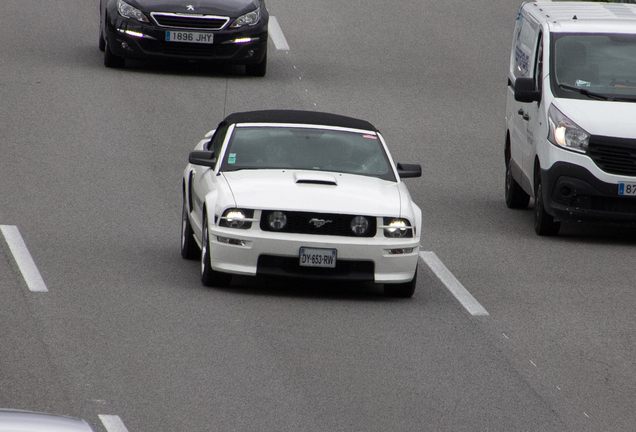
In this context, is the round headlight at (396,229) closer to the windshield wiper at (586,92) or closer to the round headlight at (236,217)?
the round headlight at (236,217)

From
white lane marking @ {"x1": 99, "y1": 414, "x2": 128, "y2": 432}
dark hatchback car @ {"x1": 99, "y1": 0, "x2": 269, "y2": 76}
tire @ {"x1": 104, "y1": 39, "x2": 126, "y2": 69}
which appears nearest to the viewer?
white lane marking @ {"x1": 99, "y1": 414, "x2": 128, "y2": 432}

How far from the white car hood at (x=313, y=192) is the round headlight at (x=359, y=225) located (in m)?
0.08

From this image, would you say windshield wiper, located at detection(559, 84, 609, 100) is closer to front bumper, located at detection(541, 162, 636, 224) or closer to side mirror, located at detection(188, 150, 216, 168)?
front bumper, located at detection(541, 162, 636, 224)

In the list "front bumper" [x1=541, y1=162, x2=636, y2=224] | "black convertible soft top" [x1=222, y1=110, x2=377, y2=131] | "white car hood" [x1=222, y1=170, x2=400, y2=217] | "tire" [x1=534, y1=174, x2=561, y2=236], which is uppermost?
"black convertible soft top" [x1=222, y1=110, x2=377, y2=131]

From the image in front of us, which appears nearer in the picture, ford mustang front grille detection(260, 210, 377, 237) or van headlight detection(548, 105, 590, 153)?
ford mustang front grille detection(260, 210, 377, 237)

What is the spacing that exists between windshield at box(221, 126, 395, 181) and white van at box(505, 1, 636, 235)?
2.84 metres

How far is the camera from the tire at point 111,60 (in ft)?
74.0

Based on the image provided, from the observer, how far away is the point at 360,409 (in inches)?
311

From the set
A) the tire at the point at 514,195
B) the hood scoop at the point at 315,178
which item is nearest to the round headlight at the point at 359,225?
the hood scoop at the point at 315,178

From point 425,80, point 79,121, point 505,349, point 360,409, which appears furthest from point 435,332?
point 425,80

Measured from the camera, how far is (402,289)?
37.3 ft

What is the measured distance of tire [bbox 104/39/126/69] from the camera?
22562 millimetres

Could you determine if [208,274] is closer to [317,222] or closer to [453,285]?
[317,222]

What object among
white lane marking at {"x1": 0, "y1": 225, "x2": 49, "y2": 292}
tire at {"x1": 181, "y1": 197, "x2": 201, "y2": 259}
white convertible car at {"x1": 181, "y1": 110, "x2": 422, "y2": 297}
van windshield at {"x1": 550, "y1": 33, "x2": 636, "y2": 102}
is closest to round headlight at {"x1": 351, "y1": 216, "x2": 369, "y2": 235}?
white convertible car at {"x1": 181, "y1": 110, "x2": 422, "y2": 297}
